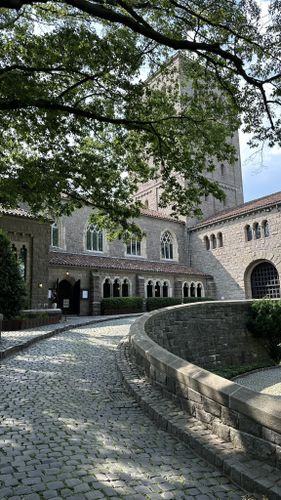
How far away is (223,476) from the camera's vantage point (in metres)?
3.14

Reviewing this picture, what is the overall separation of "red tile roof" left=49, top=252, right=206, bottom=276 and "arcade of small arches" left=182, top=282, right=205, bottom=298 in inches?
42.0

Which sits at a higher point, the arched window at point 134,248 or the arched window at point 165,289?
the arched window at point 134,248

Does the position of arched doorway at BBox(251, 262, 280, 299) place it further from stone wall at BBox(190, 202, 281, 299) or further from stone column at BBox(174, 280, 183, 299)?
stone column at BBox(174, 280, 183, 299)

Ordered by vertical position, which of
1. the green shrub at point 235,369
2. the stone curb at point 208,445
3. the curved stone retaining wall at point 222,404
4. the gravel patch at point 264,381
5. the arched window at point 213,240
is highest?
the arched window at point 213,240

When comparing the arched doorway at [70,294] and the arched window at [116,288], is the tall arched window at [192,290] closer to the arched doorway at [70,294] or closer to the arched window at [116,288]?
the arched window at [116,288]

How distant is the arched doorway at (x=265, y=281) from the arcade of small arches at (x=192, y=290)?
4.86 m

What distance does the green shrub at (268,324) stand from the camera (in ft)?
53.1

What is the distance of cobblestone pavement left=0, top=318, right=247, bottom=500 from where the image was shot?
282 centimetres

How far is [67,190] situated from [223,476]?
1095 cm

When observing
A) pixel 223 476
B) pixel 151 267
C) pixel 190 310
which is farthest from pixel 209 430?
pixel 151 267

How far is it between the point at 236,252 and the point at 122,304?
39.6 feet

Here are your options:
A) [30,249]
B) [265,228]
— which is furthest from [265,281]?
[30,249]

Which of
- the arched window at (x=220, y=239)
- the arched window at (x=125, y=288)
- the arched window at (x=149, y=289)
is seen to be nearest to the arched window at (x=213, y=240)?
the arched window at (x=220, y=239)

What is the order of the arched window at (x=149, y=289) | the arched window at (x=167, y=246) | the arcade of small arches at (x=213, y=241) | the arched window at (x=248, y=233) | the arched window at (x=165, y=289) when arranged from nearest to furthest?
the arched window at (x=149, y=289), the arched window at (x=248, y=233), the arched window at (x=165, y=289), the arcade of small arches at (x=213, y=241), the arched window at (x=167, y=246)
